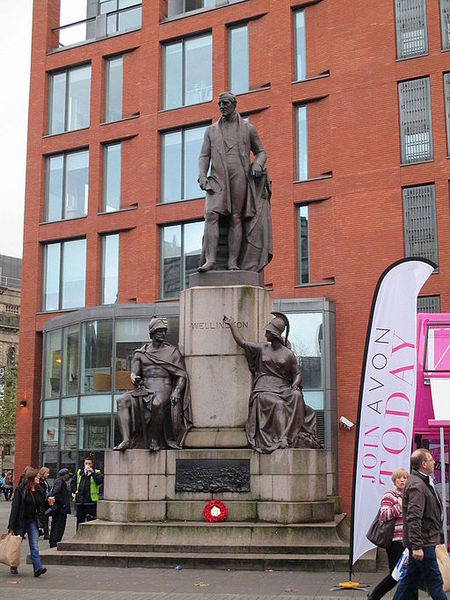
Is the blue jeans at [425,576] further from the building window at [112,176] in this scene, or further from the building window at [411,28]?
the building window at [112,176]

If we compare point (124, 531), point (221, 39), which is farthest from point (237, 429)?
point (221, 39)

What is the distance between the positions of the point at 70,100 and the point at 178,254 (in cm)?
1018

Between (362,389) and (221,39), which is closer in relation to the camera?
(362,389)

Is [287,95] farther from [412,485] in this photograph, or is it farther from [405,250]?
[412,485]

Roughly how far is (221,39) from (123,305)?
12.4 m

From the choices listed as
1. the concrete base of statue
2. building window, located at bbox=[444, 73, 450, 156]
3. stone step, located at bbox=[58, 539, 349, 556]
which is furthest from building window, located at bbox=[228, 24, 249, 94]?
stone step, located at bbox=[58, 539, 349, 556]

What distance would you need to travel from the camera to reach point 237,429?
1374cm

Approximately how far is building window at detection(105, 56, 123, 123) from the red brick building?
91 millimetres

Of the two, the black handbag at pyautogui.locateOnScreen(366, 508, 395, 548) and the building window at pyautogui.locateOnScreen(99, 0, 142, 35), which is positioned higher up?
the building window at pyautogui.locateOnScreen(99, 0, 142, 35)

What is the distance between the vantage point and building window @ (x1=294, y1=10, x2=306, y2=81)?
35.1m

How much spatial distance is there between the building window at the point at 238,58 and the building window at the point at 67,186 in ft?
25.8

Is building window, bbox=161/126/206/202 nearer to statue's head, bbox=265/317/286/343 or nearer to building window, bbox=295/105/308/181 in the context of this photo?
building window, bbox=295/105/308/181

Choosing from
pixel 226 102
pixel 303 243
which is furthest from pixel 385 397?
pixel 303 243

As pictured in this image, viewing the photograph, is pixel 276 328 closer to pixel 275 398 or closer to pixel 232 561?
pixel 275 398
